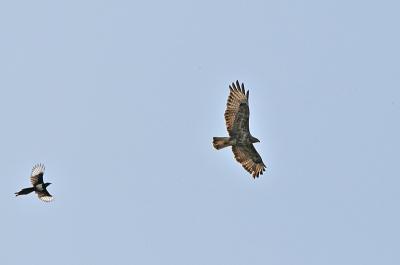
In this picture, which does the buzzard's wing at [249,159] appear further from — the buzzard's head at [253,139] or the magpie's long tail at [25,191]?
the magpie's long tail at [25,191]

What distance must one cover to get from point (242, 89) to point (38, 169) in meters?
9.05

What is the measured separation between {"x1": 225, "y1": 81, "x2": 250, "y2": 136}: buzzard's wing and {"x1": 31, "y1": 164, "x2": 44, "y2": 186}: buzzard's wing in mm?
7916

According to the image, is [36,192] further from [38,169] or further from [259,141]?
[259,141]

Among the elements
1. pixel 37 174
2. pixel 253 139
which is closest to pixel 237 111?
pixel 253 139

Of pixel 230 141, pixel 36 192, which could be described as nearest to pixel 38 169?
pixel 36 192

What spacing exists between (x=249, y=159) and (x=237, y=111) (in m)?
2.97

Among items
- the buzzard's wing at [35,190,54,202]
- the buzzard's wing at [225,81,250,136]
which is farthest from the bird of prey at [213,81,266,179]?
the buzzard's wing at [35,190,54,202]

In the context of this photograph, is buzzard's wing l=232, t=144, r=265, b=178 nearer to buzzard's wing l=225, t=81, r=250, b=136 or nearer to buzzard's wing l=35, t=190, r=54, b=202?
buzzard's wing l=225, t=81, r=250, b=136

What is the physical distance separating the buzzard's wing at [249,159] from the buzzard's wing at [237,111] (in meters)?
1.31

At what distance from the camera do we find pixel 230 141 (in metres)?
24.6

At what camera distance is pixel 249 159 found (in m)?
26.6

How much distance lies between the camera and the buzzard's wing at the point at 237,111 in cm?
2441

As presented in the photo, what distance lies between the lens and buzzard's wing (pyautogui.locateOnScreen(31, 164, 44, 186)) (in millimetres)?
25125

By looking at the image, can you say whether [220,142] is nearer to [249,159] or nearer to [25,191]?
[249,159]
